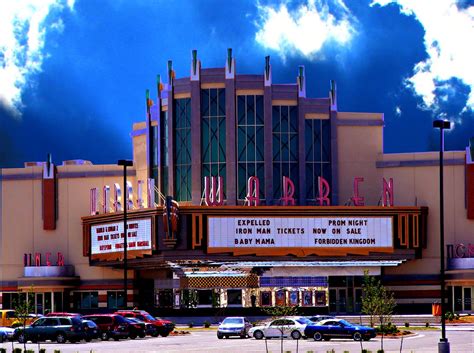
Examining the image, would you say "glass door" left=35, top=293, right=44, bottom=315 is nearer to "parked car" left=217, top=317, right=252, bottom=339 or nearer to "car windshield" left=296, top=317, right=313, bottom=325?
"parked car" left=217, top=317, right=252, bottom=339

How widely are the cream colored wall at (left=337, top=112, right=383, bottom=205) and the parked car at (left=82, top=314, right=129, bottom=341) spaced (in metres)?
40.3

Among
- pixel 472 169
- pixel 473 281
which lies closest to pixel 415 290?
pixel 473 281

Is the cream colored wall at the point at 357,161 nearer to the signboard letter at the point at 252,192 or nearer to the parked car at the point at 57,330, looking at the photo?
the signboard letter at the point at 252,192

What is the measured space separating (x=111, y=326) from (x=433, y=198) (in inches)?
1740

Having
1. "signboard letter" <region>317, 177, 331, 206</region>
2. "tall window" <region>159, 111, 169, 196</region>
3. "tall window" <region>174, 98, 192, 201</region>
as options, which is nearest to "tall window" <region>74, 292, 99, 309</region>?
"tall window" <region>159, 111, 169, 196</region>

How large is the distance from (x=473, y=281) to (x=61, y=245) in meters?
41.7

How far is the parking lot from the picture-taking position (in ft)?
204

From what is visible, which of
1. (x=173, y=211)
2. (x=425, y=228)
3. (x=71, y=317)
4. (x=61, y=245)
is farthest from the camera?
(x=61, y=245)

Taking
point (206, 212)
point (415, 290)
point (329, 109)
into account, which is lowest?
point (415, 290)

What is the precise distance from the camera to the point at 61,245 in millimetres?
119438

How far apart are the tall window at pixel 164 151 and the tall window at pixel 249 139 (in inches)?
297

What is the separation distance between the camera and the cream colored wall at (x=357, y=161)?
375ft

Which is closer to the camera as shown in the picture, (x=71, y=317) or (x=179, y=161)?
(x=71, y=317)

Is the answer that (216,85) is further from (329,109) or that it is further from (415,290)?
(415,290)
